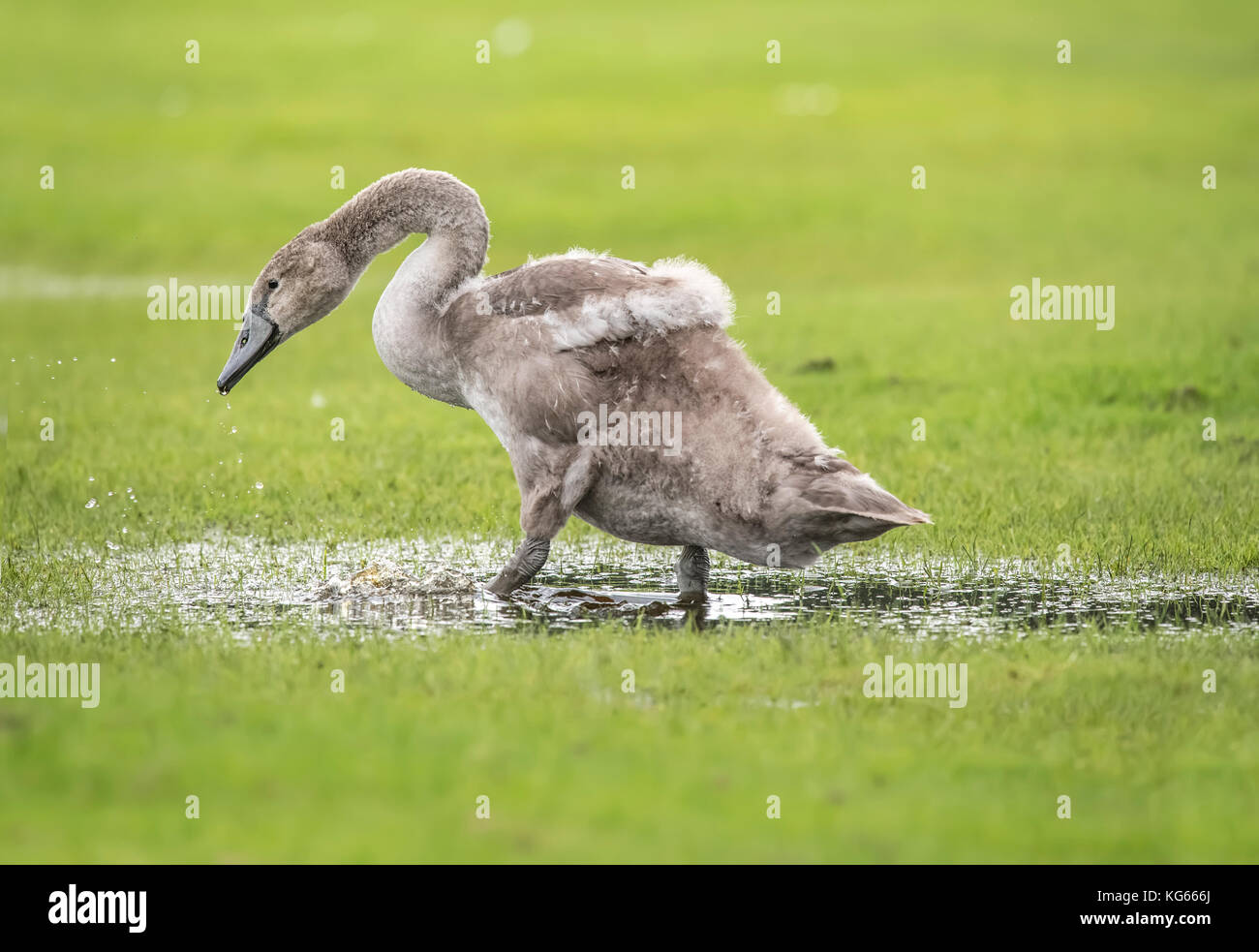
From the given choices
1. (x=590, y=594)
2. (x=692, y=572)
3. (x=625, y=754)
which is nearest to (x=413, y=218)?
(x=590, y=594)

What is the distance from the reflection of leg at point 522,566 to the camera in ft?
27.6

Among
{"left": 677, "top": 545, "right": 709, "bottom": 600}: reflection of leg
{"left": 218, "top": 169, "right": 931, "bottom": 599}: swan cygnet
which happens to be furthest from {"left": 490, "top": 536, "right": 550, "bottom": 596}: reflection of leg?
{"left": 677, "top": 545, "right": 709, "bottom": 600}: reflection of leg

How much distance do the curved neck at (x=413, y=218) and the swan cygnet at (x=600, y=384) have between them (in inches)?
0.4

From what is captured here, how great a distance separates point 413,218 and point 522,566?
200 centimetres

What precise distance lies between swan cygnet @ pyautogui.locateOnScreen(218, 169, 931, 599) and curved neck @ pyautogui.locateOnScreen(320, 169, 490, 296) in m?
0.01

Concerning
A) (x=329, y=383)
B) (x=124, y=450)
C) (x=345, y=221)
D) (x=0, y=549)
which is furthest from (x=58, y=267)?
(x=345, y=221)

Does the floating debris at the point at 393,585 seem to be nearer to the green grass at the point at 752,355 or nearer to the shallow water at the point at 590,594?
the shallow water at the point at 590,594

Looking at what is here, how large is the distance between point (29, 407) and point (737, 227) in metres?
14.1

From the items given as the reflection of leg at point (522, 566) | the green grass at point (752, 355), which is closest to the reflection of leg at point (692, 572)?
the reflection of leg at point (522, 566)

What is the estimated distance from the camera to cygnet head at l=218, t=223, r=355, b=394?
870 cm

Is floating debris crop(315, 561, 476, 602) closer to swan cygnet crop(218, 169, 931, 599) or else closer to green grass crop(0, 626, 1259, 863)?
swan cygnet crop(218, 169, 931, 599)

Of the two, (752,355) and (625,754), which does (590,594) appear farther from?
(752,355)
